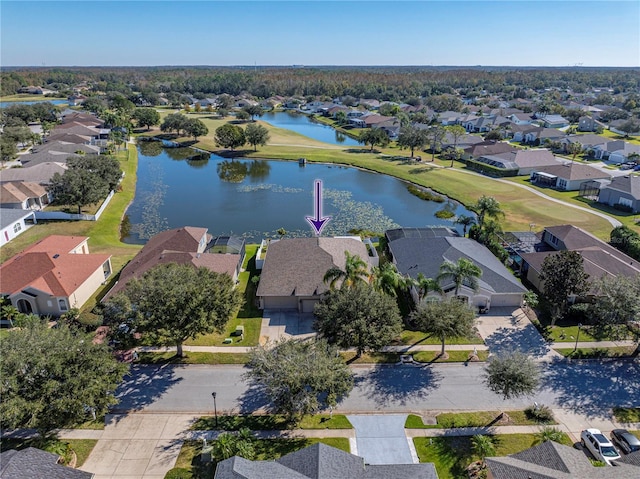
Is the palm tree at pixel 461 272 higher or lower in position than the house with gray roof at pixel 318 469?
higher

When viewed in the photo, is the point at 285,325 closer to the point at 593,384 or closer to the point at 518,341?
the point at 518,341

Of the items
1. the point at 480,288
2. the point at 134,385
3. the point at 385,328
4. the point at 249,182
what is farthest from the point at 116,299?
the point at 249,182

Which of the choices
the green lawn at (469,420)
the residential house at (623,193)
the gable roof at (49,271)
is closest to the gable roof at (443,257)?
the green lawn at (469,420)

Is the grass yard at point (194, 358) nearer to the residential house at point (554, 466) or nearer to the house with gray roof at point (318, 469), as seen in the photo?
the house with gray roof at point (318, 469)

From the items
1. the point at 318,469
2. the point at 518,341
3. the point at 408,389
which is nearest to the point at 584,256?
the point at 518,341

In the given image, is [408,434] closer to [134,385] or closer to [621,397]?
[621,397]

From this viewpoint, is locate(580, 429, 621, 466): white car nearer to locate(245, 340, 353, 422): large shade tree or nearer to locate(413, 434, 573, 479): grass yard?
locate(413, 434, 573, 479): grass yard
